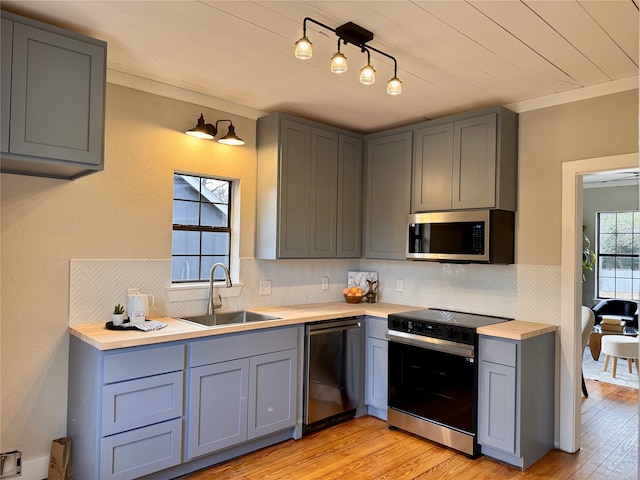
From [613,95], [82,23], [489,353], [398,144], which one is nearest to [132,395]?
[82,23]

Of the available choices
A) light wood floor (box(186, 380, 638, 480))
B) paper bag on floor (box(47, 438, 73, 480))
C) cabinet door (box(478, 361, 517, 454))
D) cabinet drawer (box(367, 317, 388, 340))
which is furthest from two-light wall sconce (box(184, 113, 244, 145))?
cabinet door (box(478, 361, 517, 454))

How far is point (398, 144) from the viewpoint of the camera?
3.94m

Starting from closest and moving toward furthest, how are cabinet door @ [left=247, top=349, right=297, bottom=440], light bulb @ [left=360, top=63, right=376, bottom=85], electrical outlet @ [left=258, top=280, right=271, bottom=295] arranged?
light bulb @ [left=360, top=63, right=376, bottom=85] → cabinet door @ [left=247, top=349, right=297, bottom=440] → electrical outlet @ [left=258, top=280, right=271, bottom=295]

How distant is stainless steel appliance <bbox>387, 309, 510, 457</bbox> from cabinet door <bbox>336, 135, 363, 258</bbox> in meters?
0.88

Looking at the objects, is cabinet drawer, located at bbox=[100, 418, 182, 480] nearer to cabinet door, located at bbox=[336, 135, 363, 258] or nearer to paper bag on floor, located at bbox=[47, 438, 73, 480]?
paper bag on floor, located at bbox=[47, 438, 73, 480]

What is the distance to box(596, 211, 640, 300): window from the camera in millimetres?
7066

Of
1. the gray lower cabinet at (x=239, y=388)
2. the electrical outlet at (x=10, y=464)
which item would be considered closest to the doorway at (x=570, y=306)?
the gray lower cabinet at (x=239, y=388)

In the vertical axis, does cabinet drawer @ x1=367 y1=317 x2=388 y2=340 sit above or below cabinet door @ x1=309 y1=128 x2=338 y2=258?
below

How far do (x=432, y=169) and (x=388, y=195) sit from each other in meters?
0.50

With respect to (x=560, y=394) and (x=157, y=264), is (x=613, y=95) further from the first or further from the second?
(x=157, y=264)

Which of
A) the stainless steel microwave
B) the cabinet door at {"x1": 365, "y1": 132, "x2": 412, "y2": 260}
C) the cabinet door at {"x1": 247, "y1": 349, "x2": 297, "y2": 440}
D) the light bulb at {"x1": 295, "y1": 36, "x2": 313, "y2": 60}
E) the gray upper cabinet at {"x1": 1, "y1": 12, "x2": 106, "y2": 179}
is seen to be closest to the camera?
the light bulb at {"x1": 295, "y1": 36, "x2": 313, "y2": 60}

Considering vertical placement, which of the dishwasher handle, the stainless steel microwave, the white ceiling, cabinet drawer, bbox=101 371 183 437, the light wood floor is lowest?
the light wood floor

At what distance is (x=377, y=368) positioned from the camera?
3.68 meters

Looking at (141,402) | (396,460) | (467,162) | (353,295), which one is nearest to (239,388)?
(141,402)
